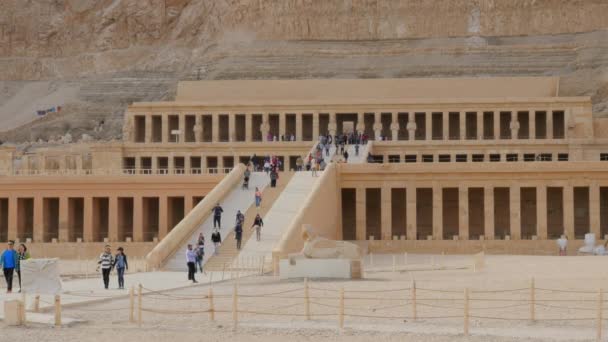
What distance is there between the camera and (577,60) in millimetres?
86125

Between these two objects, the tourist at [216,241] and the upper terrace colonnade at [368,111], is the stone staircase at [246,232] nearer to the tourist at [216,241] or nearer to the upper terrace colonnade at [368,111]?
the tourist at [216,241]

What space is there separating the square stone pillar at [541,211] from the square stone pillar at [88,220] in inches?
809

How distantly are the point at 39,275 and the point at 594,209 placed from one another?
3073 centimetres

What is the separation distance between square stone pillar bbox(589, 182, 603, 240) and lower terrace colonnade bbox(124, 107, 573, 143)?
16815 mm

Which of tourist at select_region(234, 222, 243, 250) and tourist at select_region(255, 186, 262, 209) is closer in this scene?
tourist at select_region(234, 222, 243, 250)

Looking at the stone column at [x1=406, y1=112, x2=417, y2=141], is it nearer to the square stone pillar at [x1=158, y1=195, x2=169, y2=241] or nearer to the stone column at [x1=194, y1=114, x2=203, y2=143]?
the stone column at [x1=194, y1=114, x2=203, y2=143]

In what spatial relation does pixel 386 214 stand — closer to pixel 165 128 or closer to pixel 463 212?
pixel 463 212

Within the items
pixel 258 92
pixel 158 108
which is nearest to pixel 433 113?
pixel 258 92

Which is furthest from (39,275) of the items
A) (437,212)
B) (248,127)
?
(248,127)

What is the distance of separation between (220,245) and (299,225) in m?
2.92

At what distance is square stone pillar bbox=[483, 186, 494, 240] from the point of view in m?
53.2

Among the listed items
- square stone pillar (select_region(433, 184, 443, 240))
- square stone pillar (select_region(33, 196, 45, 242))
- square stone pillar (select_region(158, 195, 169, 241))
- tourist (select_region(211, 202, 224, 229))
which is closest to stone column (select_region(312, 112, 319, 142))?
square stone pillar (select_region(158, 195, 169, 241))

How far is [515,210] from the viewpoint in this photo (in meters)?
53.6

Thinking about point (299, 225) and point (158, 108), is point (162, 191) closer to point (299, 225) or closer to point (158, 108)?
point (299, 225)
